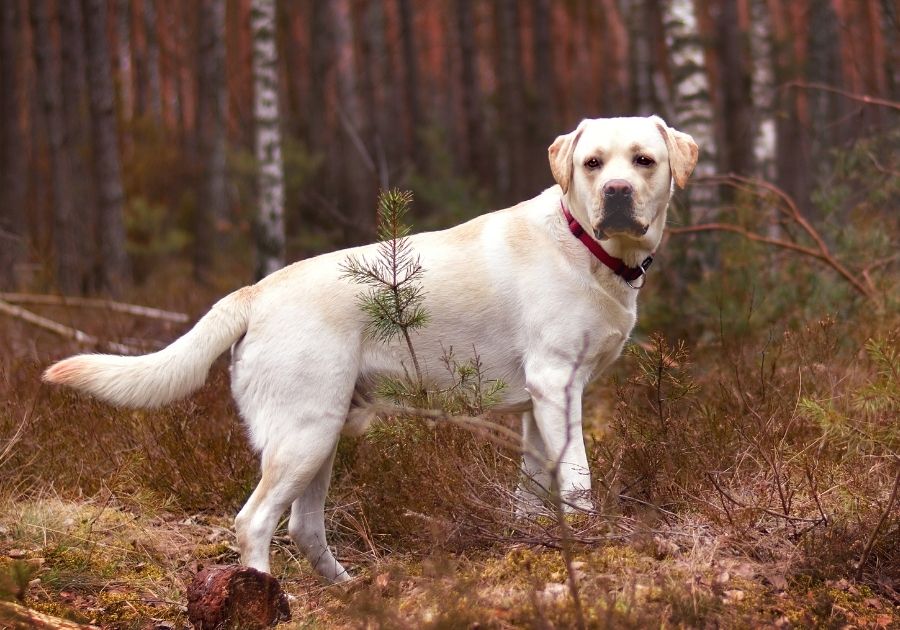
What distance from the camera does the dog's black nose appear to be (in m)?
3.85

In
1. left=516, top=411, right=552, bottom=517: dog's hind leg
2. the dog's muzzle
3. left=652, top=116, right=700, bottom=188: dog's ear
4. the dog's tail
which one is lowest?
left=516, top=411, right=552, bottom=517: dog's hind leg

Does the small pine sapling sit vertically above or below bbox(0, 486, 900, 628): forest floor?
above

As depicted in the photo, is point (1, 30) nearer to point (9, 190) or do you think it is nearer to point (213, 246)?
point (9, 190)

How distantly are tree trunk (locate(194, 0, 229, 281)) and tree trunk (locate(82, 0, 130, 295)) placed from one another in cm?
231

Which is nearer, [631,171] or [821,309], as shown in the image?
[631,171]

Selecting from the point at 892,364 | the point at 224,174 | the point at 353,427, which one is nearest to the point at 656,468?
the point at 892,364

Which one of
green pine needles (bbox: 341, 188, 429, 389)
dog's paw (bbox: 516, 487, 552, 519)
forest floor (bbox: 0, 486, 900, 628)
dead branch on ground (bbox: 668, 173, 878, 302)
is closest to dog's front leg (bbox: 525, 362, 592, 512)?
dog's paw (bbox: 516, 487, 552, 519)

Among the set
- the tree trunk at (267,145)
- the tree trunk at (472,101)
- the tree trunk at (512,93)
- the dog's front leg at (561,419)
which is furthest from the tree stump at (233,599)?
the tree trunk at (512,93)

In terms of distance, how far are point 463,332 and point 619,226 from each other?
2.60ft

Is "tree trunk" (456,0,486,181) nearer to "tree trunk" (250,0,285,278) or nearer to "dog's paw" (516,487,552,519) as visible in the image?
"tree trunk" (250,0,285,278)

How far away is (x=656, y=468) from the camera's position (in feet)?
13.3

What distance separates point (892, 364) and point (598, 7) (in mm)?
33732

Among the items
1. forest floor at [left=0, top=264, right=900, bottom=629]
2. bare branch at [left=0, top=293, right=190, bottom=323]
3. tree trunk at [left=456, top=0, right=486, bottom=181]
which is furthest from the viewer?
tree trunk at [left=456, top=0, right=486, bottom=181]

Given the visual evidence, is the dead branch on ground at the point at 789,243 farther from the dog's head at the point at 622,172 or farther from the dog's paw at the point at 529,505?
the dog's paw at the point at 529,505
